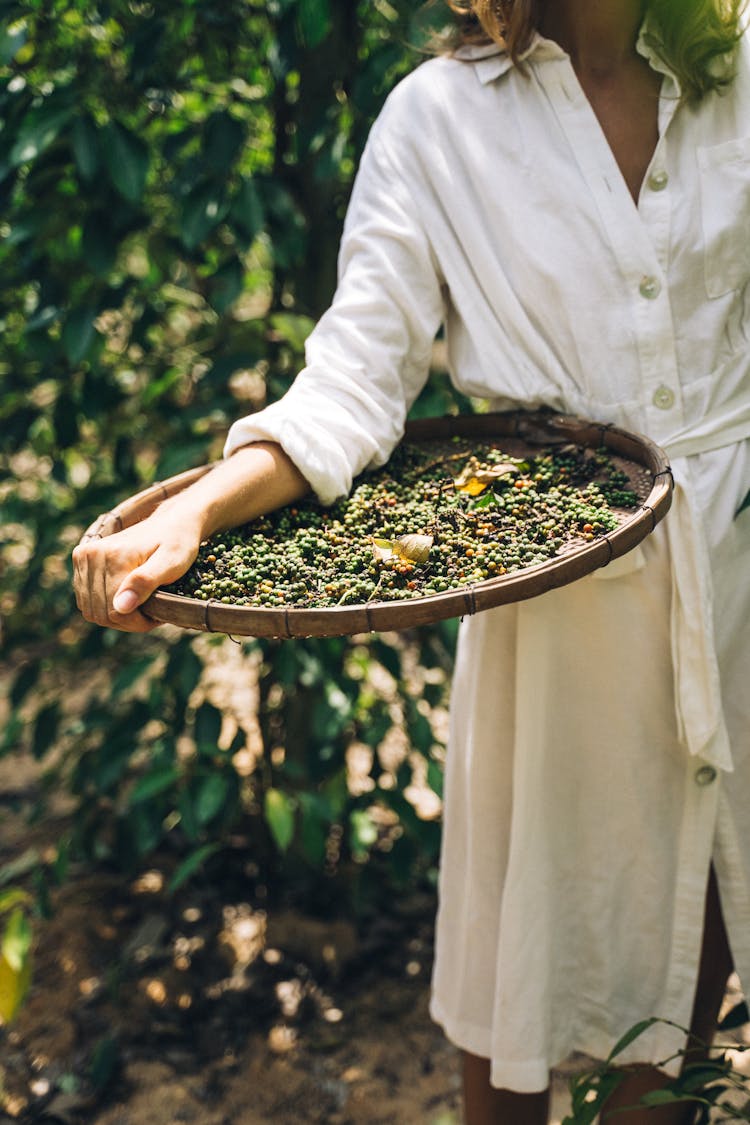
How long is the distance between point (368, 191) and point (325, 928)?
1.45m

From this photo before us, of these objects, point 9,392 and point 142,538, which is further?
point 9,392

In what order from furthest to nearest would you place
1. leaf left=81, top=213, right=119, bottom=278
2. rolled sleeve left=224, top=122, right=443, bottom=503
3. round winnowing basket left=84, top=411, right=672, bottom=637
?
leaf left=81, top=213, right=119, bottom=278 < rolled sleeve left=224, top=122, right=443, bottom=503 < round winnowing basket left=84, top=411, right=672, bottom=637

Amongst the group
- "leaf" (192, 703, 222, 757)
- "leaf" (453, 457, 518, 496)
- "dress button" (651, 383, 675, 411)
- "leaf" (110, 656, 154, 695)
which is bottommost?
"leaf" (192, 703, 222, 757)

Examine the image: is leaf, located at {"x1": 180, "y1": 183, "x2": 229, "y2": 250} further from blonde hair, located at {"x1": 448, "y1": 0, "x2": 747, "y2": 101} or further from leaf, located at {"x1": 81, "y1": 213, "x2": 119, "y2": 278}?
blonde hair, located at {"x1": 448, "y1": 0, "x2": 747, "y2": 101}

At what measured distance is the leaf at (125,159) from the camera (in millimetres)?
1560

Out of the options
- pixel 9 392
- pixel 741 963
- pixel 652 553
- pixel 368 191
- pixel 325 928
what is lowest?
pixel 325 928

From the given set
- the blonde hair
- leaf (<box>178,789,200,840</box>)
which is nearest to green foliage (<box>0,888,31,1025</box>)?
leaf (<box>178,789,200,840</box>)

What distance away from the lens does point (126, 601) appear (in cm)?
98

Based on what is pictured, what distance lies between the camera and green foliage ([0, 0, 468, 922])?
1.60 m

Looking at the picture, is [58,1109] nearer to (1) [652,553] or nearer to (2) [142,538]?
(2) [142,538]

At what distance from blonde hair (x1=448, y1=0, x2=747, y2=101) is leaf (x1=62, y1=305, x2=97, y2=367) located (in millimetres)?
755

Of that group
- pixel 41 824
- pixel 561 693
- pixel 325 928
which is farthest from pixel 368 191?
pixel 41 824

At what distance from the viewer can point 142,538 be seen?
103 centimetres

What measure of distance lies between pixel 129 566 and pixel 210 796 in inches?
33.1
